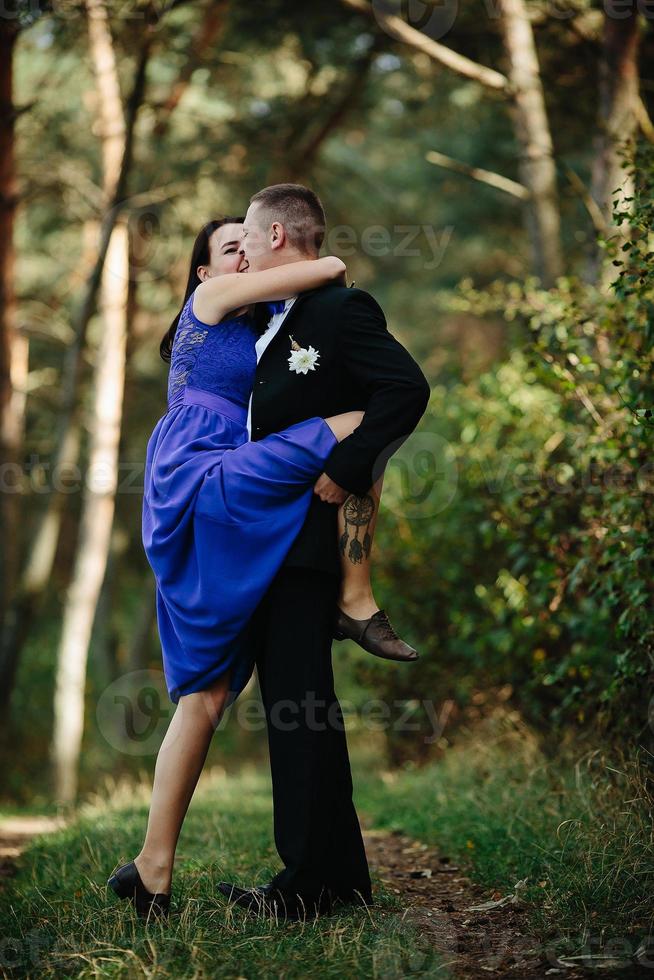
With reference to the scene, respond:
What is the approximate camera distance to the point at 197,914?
9.97 feet

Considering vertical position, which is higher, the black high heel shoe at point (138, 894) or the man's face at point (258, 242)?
the man's face at point (258, 242)

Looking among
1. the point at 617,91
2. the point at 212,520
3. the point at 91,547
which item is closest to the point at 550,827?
the point at 212,520

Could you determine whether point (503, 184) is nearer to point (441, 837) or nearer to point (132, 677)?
point (441, 837)

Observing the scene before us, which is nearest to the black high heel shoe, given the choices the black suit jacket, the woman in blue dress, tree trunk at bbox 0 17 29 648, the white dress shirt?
the woman in blue dress

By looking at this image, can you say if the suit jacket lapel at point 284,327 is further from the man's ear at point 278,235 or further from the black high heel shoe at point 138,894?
the black high heel shoe at point 138,894

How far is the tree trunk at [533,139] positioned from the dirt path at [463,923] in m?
4.39

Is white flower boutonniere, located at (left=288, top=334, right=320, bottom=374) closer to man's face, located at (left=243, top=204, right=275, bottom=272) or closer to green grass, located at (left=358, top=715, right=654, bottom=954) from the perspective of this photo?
man's face, located at (left=243, top=204, right=275, bottom=272)

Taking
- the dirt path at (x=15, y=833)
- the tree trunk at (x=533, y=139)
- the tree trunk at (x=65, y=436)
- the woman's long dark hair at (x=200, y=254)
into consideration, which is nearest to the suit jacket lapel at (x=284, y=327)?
the woman's long dark hair at (x=200, y=254)

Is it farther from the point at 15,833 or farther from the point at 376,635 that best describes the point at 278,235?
the point at 15,833

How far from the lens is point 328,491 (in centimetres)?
304

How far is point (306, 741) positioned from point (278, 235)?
1.59 metres

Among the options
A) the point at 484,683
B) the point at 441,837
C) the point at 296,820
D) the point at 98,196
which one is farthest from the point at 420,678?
the point at 98,196

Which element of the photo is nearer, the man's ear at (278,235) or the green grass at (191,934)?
the green grass at (191,934)

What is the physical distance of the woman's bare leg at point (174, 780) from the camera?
3.08 m
